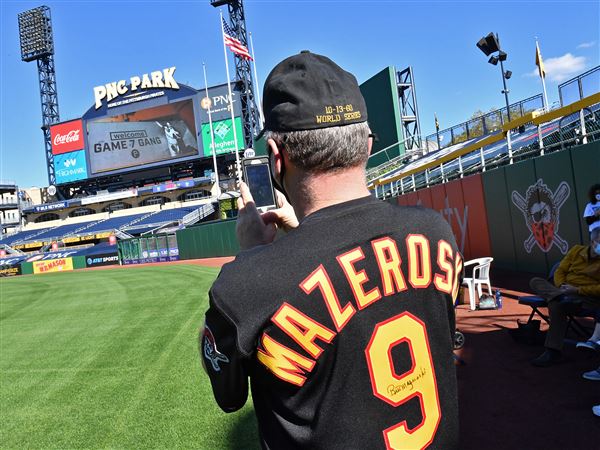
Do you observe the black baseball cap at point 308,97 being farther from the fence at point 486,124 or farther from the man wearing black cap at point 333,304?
the fence at point 486,124

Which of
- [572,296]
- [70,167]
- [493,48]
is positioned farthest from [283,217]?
[70,167]

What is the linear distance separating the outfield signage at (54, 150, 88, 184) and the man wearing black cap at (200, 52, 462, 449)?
2279 inches

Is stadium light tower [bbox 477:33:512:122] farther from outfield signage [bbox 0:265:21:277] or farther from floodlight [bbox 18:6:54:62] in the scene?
floodlight [bbox 18:6:54:62]

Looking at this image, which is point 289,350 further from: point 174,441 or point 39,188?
point 39,188

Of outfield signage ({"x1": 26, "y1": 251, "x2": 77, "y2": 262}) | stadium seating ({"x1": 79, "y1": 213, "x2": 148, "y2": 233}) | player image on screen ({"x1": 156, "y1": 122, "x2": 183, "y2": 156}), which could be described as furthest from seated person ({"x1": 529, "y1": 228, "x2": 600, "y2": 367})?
player image on screen ({"x1": 156, "y1": 122, "x2": 183, "y2": 156})

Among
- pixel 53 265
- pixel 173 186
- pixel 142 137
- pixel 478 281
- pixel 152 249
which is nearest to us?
pixel 478 281

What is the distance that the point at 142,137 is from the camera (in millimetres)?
50844

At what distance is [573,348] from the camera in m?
5.07

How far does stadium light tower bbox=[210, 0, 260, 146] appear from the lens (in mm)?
45750

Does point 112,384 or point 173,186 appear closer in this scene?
point 112,384

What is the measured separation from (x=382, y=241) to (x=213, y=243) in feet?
104

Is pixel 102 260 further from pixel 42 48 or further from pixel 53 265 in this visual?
pixel 42 48
